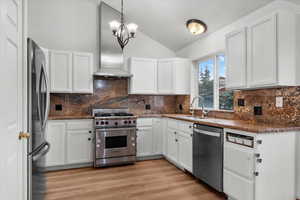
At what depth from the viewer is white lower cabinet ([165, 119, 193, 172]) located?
3131 mm

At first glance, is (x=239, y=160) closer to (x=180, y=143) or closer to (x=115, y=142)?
(x=180, y=143)

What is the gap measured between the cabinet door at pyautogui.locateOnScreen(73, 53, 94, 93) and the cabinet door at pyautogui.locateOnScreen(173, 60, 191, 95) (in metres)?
1.80

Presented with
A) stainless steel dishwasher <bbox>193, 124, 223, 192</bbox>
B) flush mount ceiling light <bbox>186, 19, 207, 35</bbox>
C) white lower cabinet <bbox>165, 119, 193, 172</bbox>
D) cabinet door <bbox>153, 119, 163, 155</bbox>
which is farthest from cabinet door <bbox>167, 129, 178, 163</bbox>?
flush mount ceiling light <bbox>186, 19, 207, 35</bbox>

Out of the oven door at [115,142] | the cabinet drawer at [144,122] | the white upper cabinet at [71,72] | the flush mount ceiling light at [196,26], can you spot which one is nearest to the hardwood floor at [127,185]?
the oven door at [115,142]

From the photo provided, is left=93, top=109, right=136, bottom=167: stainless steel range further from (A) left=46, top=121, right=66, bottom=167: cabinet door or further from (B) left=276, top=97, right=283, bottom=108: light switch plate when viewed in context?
(B) left=276, top=97, right=283, bottom=108: light switch plate

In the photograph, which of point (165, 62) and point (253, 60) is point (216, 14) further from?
point (165, 62)

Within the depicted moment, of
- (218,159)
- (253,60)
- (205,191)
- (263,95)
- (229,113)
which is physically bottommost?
(205,191)

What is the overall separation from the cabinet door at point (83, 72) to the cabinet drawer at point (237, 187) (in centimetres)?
289

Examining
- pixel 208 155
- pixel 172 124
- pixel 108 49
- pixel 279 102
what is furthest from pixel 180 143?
pixel 108 49

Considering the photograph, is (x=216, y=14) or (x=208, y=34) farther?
(x=208, y=34)

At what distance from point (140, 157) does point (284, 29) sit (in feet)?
10.8

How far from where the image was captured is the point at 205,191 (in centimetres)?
266

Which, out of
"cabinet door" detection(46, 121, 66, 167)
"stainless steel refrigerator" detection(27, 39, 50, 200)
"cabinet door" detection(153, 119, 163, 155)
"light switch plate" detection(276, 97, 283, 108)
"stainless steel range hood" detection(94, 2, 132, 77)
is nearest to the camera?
"stainless steel refrigerator" detection(27, 39, 50, 200)
